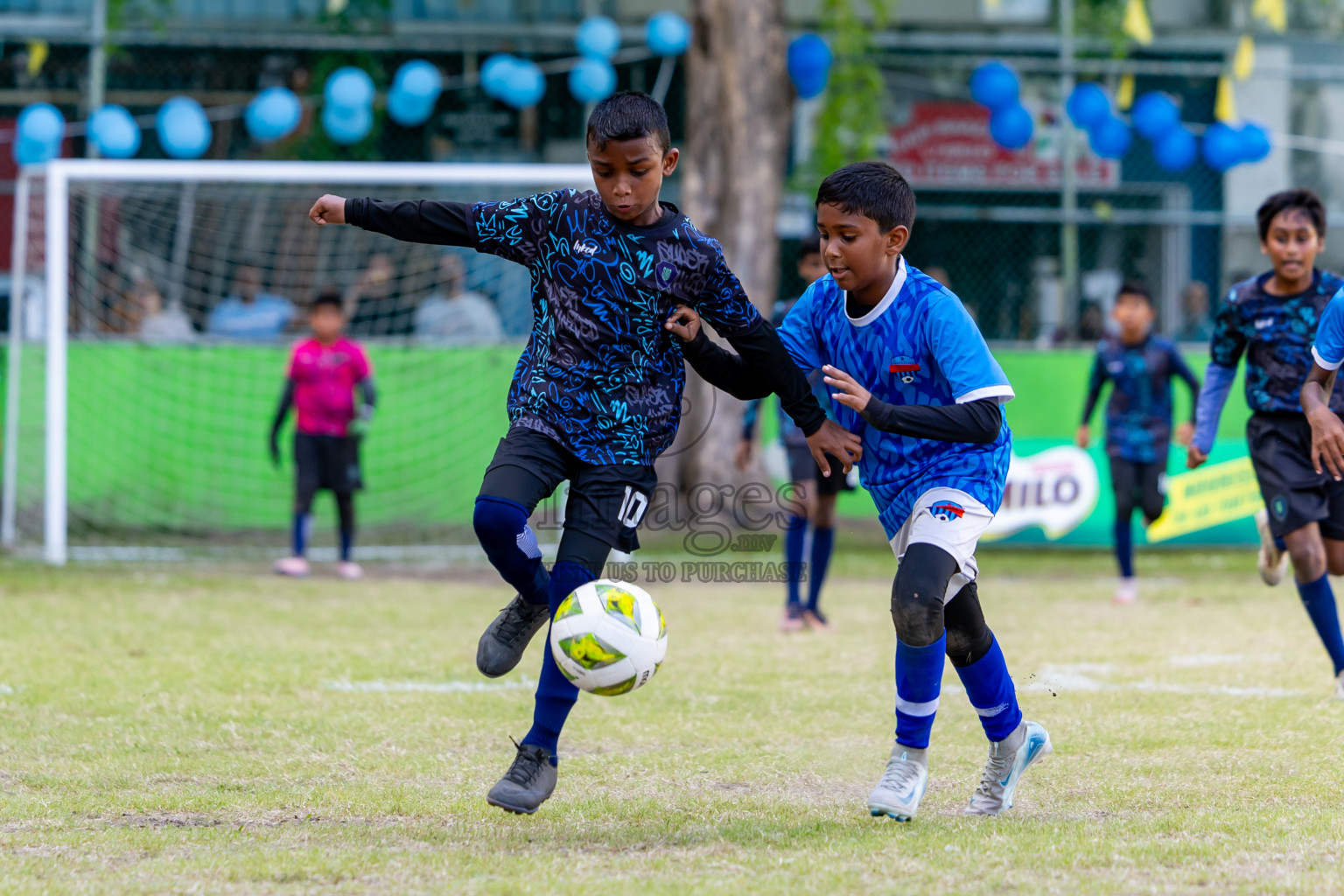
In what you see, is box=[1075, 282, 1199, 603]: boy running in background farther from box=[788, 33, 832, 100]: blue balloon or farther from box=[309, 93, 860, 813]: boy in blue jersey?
box=[309, 93, 860, 813]: boy in blue jersey

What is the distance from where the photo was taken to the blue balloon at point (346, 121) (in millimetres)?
13148

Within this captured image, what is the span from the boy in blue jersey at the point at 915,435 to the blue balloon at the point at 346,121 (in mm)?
9762

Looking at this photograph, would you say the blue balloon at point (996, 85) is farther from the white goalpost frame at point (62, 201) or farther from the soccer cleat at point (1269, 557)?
the soccer cleat at point (1269, 557)

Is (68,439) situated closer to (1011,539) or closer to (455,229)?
(1011,539)

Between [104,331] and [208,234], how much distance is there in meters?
1.51

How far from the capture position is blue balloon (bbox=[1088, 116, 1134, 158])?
13602 mm

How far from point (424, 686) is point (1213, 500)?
26.2ft

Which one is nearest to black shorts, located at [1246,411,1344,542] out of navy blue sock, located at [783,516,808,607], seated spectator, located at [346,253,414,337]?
navy blue sock, located at [783,516,808,607]

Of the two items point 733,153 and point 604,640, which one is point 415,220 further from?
point 733,153

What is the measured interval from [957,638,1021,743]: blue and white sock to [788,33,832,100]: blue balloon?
33.1ft

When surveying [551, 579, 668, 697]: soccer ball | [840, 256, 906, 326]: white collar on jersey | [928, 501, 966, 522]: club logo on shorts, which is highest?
[840, 256, 906, 326]: white collar on jersey

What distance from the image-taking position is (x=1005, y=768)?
4.18m

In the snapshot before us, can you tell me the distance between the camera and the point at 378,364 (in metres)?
12.8

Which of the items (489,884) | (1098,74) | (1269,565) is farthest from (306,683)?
(1098,74)
